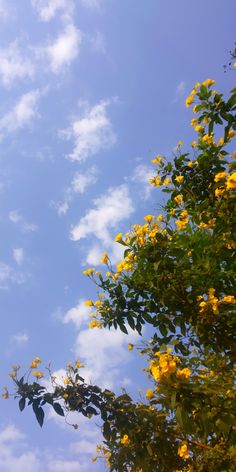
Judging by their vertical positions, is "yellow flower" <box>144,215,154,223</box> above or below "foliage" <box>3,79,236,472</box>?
above

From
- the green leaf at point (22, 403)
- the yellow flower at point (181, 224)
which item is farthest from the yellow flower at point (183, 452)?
the yellow flower at point (181, 224)

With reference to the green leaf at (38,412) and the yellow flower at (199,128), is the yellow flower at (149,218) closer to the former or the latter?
the yellow flower at (199,128)

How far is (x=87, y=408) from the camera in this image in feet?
9.07

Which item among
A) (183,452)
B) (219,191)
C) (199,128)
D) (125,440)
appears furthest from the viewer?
(199,128)

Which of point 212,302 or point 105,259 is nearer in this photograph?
point 212,302

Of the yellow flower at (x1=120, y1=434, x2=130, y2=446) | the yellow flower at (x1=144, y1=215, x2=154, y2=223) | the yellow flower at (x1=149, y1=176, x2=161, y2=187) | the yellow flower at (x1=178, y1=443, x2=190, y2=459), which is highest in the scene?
the yellow flower at (x1=149, y1=176, x2=161, y2=187)

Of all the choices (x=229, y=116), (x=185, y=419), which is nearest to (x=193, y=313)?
(x=185, y=419)

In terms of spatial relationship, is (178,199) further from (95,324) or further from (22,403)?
(22,403)

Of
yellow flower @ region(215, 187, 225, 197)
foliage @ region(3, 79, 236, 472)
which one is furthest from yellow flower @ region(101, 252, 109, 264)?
yellow flower @ region(215, 187, 225, 197)

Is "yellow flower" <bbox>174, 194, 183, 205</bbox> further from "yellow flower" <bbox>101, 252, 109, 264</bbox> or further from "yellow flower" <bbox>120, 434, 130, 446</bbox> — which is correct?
"yellow flower" <bbox>120, 434, 130, 446</bbox>

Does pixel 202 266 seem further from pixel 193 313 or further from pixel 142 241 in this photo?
pixel 142 241

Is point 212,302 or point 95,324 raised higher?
point 95,324

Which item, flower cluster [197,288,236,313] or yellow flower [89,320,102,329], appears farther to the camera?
yellow flower [89,320,102,329]

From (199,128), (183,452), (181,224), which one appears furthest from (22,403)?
(199,128)
